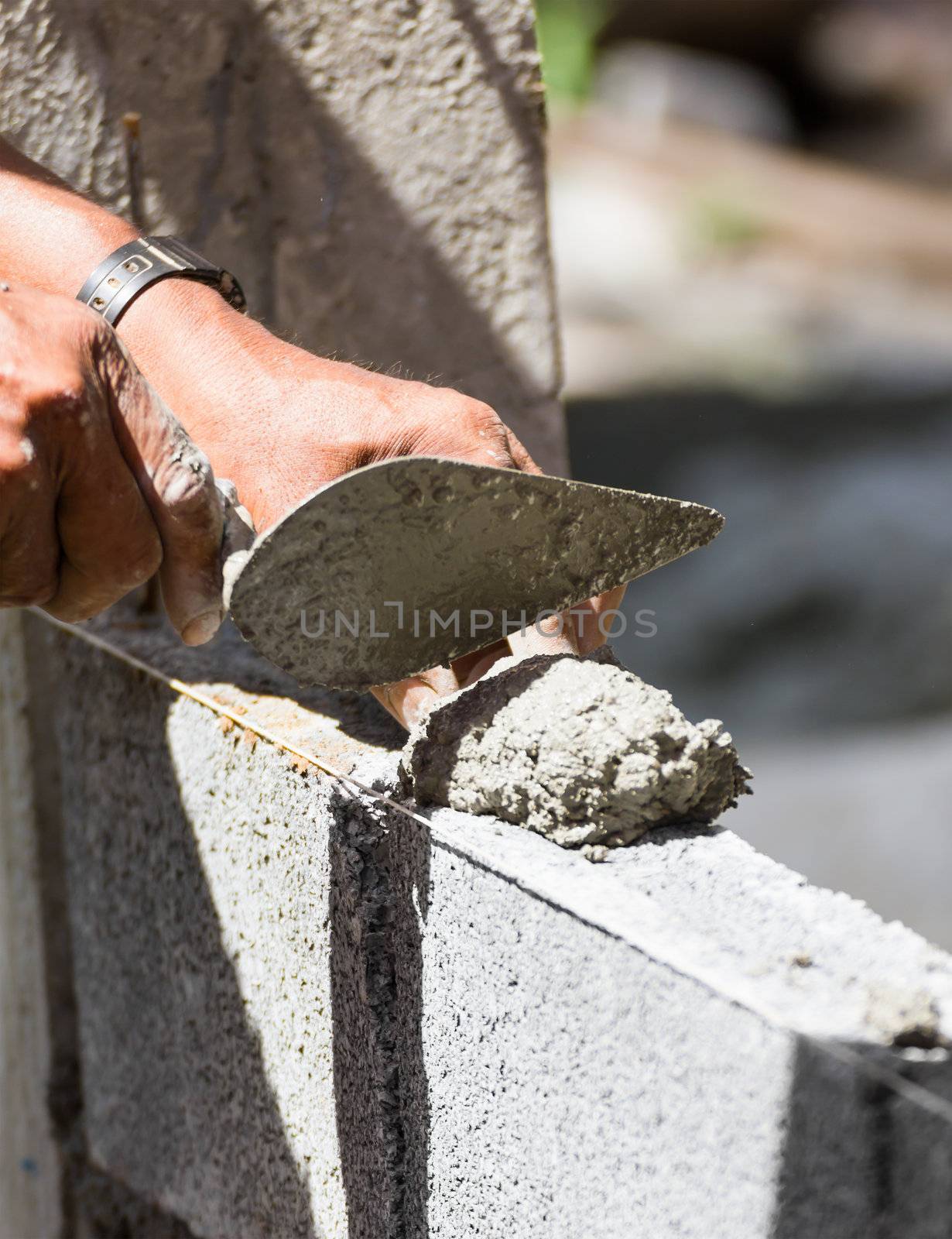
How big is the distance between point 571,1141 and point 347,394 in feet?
2.52

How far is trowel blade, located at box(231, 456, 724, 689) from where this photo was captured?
117cm

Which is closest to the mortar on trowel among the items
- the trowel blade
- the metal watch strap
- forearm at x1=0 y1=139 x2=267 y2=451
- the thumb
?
the trowel blade

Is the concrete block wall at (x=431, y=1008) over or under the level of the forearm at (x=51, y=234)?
under

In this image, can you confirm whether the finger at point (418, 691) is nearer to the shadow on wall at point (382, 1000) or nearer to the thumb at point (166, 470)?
the shadow on wall at point (382, 1000)

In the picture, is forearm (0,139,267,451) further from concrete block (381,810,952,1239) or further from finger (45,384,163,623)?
concrete block (381,810,952,1239)

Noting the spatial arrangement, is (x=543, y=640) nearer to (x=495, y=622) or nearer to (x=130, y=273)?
(x=495, y=622)

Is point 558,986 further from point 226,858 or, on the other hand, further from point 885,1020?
point 226,858

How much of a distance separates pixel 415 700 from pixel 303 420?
315 millimetres

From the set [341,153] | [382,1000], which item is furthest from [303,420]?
[341,153]

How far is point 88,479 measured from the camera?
4.06 ft

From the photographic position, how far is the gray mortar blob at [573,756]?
119 cm

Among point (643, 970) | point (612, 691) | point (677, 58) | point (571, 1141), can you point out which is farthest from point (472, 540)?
point (677, 58)

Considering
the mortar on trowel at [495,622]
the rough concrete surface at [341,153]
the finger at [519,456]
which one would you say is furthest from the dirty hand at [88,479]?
the rough concrete surface at [341,153]

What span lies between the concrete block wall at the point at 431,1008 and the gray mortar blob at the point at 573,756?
33 mm
